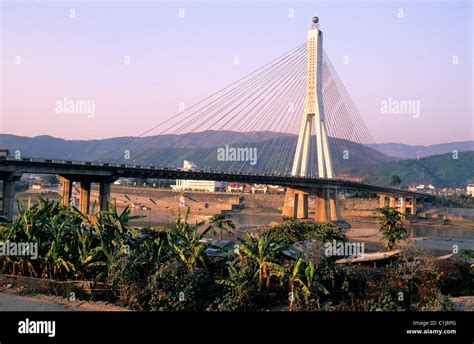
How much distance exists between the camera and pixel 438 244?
50281mm

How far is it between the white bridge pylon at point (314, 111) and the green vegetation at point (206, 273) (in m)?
39.7

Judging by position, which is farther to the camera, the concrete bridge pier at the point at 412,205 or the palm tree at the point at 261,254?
the concrete bridge pier at the point at 412,205

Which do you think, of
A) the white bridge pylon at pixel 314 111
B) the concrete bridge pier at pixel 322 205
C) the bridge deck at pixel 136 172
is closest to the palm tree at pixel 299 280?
the bridge deck at pixel 136 172

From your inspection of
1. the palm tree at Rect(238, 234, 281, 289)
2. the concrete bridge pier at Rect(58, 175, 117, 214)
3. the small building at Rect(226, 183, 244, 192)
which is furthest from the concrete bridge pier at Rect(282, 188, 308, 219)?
the small building at Rect(226, 183, 244, 192)

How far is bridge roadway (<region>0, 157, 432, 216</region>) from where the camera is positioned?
122 feet

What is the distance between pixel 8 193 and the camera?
3662cm

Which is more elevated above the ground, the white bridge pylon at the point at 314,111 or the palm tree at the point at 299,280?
the white bridge pylon at the point at 314,111

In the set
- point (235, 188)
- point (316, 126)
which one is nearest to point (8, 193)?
point (316, 126)

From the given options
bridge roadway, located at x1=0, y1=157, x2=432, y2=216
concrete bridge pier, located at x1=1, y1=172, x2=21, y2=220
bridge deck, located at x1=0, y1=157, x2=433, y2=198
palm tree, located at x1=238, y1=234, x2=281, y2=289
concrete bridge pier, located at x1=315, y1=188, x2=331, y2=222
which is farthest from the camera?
concrete bridge pier, located at x1=315, y1=188, x2=331, y2=222

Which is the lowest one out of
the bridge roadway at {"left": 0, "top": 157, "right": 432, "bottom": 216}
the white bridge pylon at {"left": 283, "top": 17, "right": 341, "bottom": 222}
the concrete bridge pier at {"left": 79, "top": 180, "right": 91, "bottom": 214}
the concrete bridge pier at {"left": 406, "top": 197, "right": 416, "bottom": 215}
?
the concrete bridge pier at {"left": 406, "top": 197, "right": 416, "bottom": 215}

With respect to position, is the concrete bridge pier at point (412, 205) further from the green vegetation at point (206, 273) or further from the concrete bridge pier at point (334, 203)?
the green vegetation at point (206, 273)

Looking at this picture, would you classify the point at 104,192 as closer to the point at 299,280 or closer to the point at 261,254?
the point at 261,254

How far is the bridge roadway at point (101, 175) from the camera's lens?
37062 mm

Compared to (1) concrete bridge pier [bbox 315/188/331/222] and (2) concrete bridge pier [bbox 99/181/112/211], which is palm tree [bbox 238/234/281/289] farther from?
(1) concrete bridge pier [bbox 315/188/331/222]
